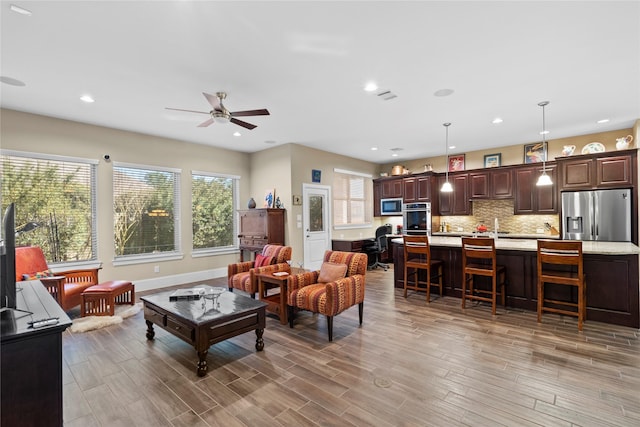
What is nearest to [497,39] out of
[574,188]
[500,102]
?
[500,102]

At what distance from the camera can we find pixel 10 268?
1666 mm

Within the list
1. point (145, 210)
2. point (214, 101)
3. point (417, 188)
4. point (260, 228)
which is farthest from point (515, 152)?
point (145, 210)

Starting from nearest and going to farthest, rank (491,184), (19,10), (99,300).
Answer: (19,10), (99,300), (491,184)

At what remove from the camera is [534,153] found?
6.57m

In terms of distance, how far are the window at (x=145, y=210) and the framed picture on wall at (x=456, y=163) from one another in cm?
644

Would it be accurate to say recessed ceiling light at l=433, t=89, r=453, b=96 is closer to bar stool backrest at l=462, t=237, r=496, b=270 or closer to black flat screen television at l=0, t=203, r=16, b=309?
bar stool backrest at l=462, t=237, r=496, b=270

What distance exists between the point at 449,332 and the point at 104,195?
18.5ft

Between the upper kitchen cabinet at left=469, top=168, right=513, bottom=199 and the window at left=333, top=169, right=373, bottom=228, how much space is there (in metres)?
2.74

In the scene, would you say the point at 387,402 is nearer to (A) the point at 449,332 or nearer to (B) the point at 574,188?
(A) the point at 449,332

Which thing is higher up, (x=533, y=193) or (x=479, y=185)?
(x=479, y=185)

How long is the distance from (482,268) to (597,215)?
2999mm

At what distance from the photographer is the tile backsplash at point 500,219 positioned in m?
6.62

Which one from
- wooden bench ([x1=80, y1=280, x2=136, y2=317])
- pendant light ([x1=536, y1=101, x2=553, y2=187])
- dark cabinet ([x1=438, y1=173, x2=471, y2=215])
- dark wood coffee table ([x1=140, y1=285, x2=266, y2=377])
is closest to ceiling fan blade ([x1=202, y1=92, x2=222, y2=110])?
dark wood coffee table ([x1=140, y1=285, x2=266, y2=377])

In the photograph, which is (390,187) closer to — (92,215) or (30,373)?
(92,215)
